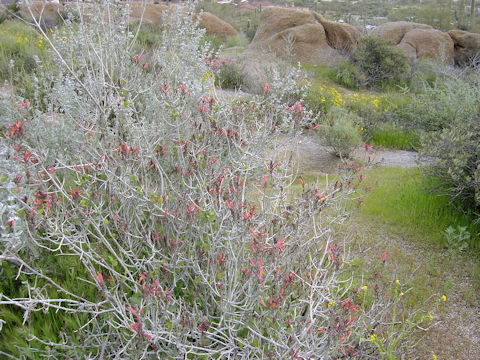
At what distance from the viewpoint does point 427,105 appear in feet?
20.2

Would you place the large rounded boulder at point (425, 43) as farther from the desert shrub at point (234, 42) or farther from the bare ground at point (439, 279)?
the bare ground at point (439, 279)

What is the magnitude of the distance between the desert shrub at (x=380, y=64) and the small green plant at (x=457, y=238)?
31.6ft

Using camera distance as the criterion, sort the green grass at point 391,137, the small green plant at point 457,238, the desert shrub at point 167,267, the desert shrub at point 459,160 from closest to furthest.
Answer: the desert shrub at point 167,267, the small green plant at point 457,238, the desert shrub at point 459,160, the green grass at point 391,137

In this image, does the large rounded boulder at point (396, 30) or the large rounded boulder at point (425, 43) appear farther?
the large rounded boulder at point (396, 30)

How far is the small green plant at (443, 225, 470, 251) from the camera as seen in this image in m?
3.80

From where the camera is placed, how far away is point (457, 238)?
4.02 metres

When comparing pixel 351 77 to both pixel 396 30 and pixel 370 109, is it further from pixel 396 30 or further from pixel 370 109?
pixel 396 30

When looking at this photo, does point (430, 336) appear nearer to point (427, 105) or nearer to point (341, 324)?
point (341, 324)

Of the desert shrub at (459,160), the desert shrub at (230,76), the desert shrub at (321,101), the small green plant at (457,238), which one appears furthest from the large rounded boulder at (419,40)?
the small green plant at (457,238)

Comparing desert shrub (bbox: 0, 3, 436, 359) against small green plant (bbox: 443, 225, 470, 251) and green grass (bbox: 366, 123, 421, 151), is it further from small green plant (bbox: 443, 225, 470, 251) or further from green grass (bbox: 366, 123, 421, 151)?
green grass (bbox: 366, 123, 421, 151)

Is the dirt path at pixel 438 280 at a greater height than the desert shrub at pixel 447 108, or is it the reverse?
the desert shrub at pixel 447 108

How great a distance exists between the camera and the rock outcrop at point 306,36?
589 inches

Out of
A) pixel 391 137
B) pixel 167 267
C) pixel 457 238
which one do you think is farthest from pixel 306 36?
pixel 167 267

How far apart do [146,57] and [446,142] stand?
7907mm
